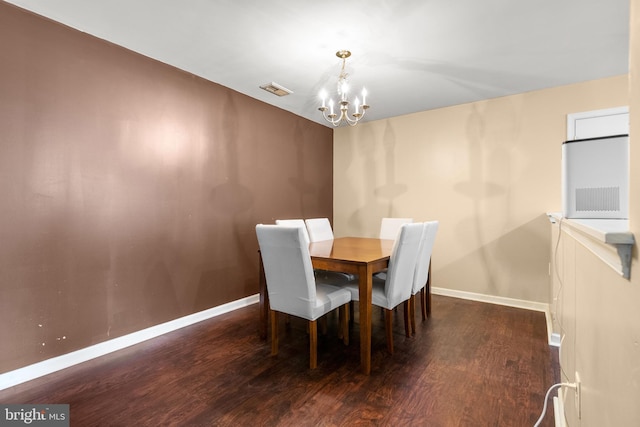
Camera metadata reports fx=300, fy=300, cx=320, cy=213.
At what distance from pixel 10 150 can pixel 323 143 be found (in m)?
3.41

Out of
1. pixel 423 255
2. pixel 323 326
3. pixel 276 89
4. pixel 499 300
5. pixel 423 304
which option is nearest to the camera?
pixel 423 255

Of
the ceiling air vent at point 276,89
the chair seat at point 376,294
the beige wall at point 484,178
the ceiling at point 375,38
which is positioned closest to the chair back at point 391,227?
the beige wall at point 484,178

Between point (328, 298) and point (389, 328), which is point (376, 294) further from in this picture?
point (328, 298)

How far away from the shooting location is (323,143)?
457 centimetres

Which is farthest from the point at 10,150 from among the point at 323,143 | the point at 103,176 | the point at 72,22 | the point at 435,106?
the point at 435,106

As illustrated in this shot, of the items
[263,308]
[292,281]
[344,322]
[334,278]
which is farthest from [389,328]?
[263,308]

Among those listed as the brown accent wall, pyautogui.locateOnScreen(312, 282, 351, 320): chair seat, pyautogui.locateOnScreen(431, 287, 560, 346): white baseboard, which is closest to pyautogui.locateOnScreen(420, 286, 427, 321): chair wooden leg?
pyautogui.locateOnScreen(431, 287, 560, 346): white baseboard

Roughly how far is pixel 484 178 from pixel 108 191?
376 cm

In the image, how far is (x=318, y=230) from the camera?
3443 mm

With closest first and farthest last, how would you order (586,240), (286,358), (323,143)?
1. (586,240)
2. (286,358)
3. (323,143)

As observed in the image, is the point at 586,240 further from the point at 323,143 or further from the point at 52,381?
the point at 323,143

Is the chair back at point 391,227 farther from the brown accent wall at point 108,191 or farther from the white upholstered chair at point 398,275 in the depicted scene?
the brown accent wall at point 108,191

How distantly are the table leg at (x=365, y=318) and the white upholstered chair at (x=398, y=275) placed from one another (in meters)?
0.22

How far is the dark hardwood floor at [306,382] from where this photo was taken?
1554mm
